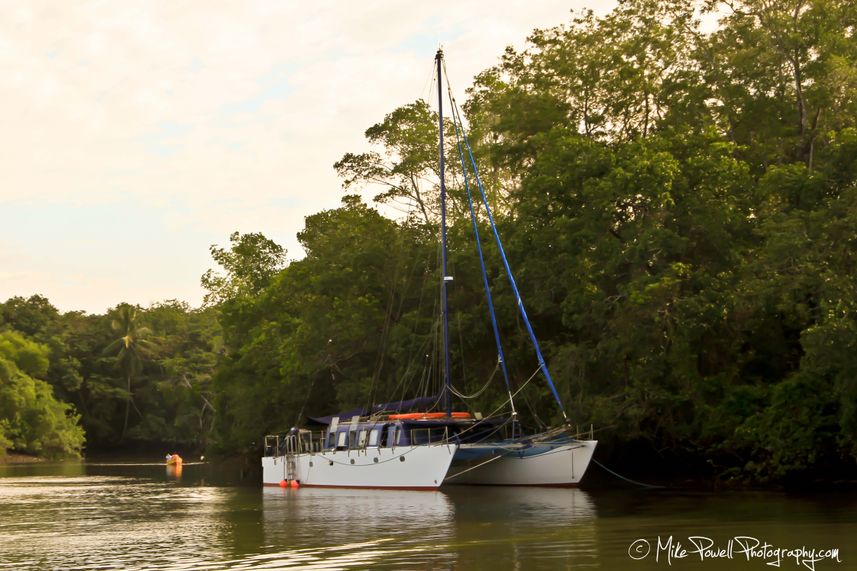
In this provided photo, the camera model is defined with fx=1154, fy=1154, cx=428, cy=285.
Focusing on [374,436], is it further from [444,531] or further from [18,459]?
[18,459]

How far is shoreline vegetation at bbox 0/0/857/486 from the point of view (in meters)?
35.2

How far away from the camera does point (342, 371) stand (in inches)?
2254

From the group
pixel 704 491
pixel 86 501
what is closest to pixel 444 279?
pixel 704 491

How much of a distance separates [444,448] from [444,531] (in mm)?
12611

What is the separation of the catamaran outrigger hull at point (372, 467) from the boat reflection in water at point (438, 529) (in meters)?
0.69

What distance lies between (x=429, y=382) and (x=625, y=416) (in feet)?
37.9

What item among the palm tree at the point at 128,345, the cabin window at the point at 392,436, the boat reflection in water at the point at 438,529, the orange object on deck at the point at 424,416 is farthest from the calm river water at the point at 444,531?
the palm tree at the point at 128,345

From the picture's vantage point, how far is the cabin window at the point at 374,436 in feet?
136

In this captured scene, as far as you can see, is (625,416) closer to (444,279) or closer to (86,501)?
(444,279)

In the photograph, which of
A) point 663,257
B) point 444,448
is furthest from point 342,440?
point 663,257

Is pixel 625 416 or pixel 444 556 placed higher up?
pixel 625 416

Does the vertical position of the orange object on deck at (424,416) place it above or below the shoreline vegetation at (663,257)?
below

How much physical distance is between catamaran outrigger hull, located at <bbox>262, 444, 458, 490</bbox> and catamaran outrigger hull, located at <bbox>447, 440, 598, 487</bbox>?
966mm

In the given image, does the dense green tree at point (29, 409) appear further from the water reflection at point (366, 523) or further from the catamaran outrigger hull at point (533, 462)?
the catamaran outrigger hull at point (533, 462)
